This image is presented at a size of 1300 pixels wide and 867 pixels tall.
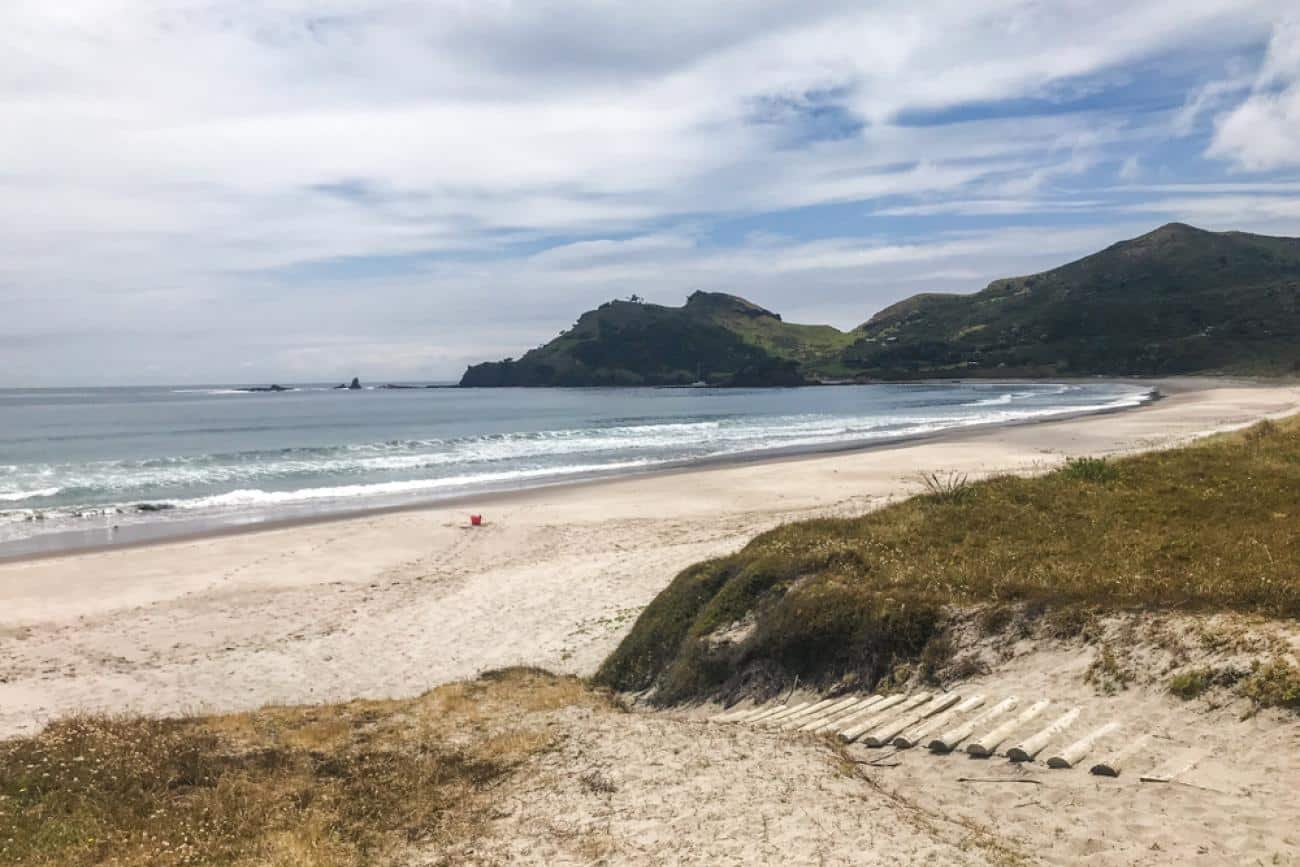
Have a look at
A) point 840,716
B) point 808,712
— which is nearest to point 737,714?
point 808,712

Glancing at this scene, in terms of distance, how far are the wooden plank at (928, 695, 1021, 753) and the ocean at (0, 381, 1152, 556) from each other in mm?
26041

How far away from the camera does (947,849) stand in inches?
213

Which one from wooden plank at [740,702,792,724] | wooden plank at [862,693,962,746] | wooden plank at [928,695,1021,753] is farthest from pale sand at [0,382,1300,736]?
wooden plank at [928,695,1021,753]

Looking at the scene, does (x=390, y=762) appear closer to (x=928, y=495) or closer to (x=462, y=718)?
(x=462, y=718)

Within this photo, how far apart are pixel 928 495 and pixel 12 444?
67.2m

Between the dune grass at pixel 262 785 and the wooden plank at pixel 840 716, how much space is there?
8.38 ft

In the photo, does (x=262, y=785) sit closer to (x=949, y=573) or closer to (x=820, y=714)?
(x=820, y=714)

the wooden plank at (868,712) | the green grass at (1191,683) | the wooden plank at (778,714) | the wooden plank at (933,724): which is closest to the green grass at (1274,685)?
the green grass at (1191,683)

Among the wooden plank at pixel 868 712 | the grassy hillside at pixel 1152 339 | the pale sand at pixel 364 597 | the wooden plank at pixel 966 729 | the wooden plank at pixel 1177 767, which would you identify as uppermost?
the grassy hillside at pixel 1152 339

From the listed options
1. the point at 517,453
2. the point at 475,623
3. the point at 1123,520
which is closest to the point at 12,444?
the point at 517,453

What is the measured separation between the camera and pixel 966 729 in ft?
23.9

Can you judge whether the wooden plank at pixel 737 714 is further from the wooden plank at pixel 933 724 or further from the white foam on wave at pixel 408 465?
the white foam on wave at pixel 408 465

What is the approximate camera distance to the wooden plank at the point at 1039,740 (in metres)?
6.68

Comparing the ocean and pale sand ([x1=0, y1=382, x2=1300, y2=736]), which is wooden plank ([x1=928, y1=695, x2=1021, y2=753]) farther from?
the ocean
